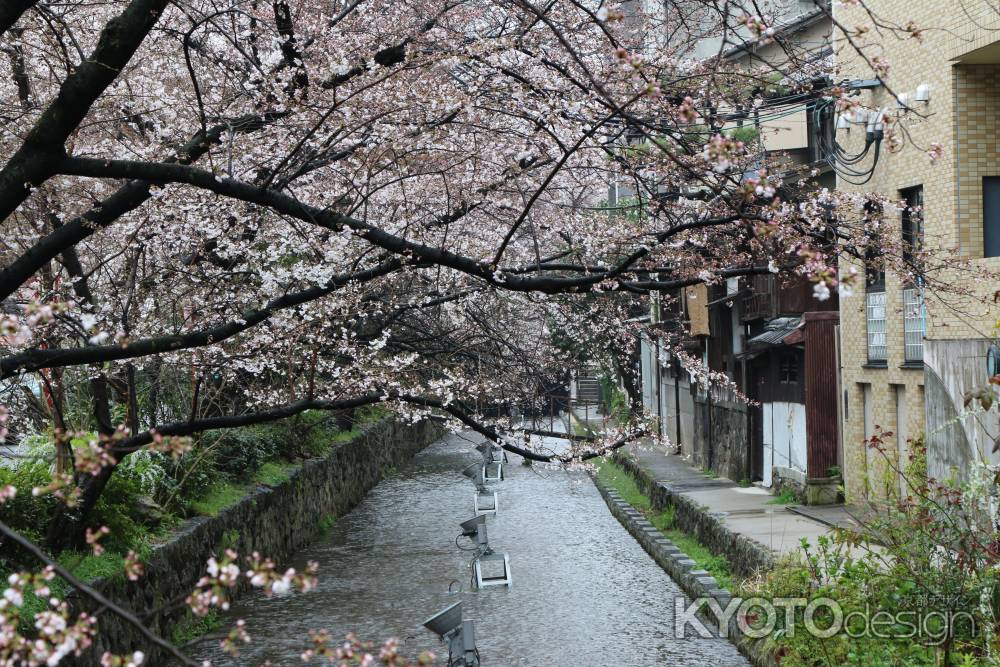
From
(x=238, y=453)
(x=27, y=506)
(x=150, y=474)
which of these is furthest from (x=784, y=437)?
(x=27, y=506)

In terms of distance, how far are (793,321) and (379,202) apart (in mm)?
9889

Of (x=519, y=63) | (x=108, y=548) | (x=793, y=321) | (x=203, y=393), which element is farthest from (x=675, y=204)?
(x=793, y=321)

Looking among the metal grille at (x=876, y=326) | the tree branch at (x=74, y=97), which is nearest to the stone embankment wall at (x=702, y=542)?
the metal grille at (x=876, y=326)

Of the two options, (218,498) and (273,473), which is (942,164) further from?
(273,473)

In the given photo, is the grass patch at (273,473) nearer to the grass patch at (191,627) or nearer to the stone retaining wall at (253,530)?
the stone retaining wall at (253,530)

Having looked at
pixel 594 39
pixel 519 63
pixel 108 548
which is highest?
pixel 594 39

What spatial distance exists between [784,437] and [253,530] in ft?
35.0

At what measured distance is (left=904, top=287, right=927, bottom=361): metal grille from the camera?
48.5 ft

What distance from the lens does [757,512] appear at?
56.3 feet

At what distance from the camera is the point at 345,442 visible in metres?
26.1

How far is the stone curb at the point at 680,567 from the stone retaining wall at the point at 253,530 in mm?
5917

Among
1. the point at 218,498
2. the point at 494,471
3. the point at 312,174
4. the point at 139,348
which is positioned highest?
the point at 312,174

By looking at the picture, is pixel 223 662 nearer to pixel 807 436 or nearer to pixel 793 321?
pixel 807 436

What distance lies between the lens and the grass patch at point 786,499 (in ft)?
60.0
